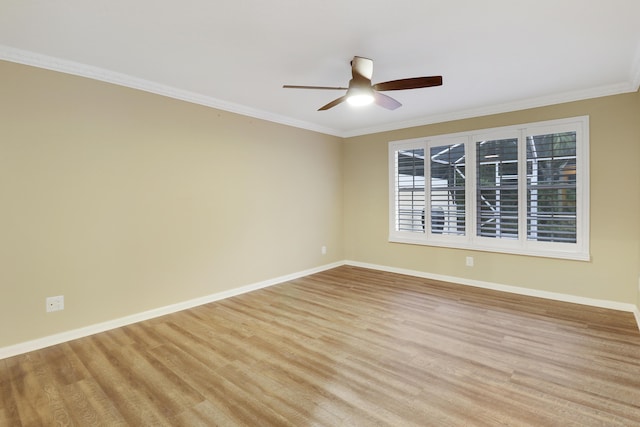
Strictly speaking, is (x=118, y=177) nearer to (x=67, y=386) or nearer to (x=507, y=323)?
(x=67, y=386)

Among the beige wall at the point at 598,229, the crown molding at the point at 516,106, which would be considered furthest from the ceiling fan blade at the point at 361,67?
the beige wall at the point at 598,229

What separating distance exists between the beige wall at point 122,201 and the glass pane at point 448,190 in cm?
232

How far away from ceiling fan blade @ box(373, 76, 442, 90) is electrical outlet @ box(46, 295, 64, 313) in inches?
133

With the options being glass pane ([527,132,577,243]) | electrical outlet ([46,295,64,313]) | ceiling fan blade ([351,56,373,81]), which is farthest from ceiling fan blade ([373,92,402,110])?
electrical outlet ([46,295,64,313])

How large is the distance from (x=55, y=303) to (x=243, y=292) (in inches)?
78.1

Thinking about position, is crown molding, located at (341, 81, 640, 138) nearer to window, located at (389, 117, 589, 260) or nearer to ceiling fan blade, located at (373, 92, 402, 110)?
window, located at (389, 117, 589, 260)

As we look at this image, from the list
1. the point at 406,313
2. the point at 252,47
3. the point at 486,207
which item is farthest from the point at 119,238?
the point at 486,207

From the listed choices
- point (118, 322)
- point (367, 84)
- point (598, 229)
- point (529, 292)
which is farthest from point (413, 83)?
point (118, 322)

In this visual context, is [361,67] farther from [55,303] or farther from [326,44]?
[55,303]

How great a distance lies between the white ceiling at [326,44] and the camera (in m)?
2.09

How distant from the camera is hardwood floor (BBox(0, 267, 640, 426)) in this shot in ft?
6.21

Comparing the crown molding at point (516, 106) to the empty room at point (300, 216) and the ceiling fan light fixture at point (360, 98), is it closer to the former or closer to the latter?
the empty room at point (300, 216)

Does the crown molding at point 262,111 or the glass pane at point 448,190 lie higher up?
the crown molding at point 262,111

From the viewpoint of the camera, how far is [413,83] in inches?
99.8
